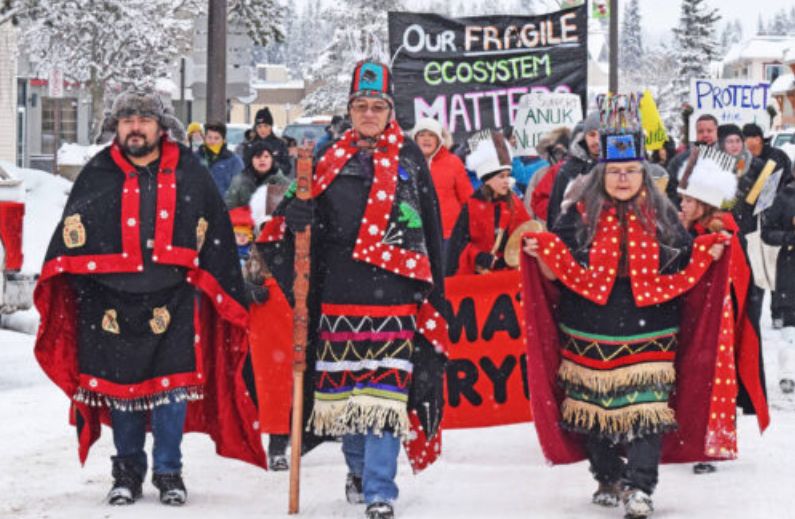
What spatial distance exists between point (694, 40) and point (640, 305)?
208ft

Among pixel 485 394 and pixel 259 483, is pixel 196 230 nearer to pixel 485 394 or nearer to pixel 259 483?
pixel 259 483

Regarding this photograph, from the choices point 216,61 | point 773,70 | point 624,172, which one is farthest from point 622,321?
point 773,70

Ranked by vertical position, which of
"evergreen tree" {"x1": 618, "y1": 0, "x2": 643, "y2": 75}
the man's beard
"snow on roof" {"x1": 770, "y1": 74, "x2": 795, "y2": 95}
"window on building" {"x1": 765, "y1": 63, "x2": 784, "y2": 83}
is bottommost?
the man's beard

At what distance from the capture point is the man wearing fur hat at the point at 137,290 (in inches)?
262

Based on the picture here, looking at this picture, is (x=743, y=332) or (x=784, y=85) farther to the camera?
(x=784, y=85)

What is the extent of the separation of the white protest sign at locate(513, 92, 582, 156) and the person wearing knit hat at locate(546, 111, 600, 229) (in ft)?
14.4

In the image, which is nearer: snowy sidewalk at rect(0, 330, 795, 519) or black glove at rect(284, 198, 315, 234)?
black glove at rect(284, 198, 315, 234)

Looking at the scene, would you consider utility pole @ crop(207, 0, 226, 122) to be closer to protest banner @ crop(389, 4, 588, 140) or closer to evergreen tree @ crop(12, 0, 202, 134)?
protest banner @ crop(389, 4, 588, 140)

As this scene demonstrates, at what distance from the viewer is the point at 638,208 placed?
6.62 metres

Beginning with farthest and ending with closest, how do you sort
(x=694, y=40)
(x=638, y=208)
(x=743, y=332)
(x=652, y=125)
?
(x=694, y=40), (x=652, y=125), (x=743, y=332), (x=638, y=208)

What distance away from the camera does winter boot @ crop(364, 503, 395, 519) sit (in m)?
6.40

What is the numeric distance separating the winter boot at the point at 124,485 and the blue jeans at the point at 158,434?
1.1 inches

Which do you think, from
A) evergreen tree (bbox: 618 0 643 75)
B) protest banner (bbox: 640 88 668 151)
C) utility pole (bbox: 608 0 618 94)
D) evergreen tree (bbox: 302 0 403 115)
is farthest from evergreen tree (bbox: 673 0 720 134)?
evergreen tree (bbox: 618 0 643 75)

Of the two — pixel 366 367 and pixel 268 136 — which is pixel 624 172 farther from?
pixel 268 136
